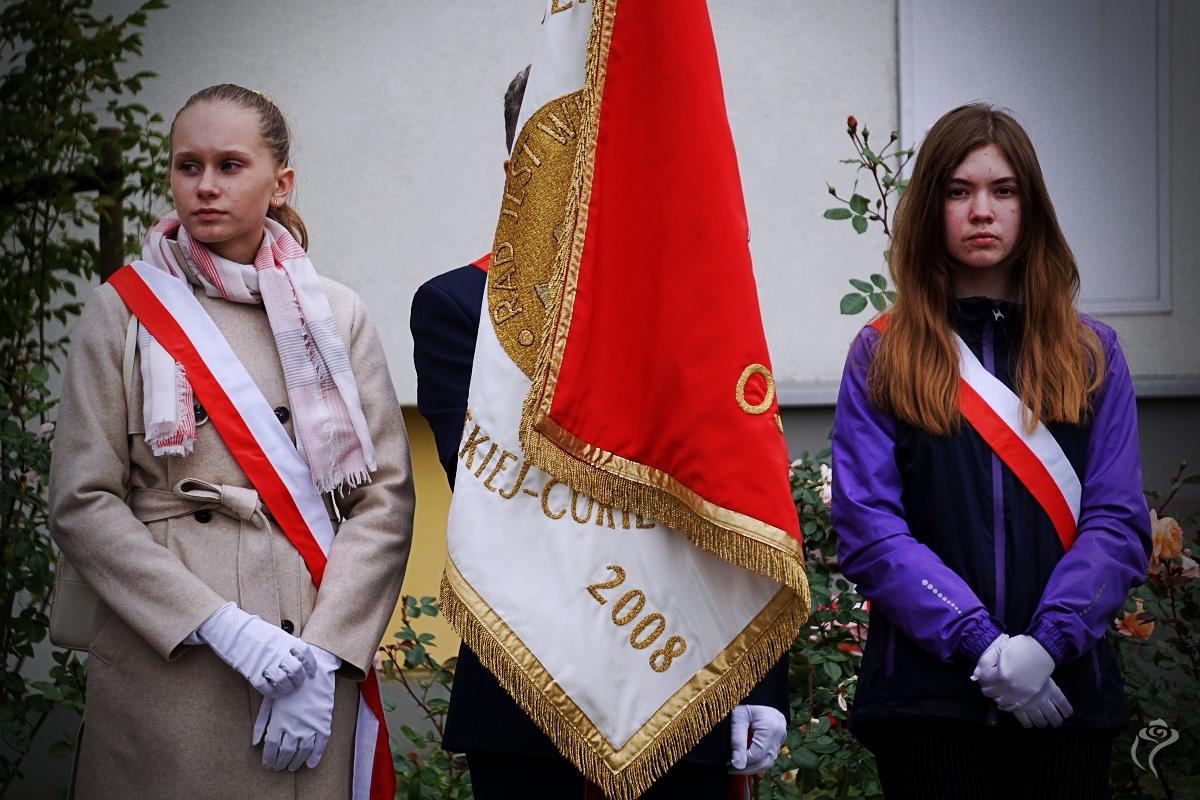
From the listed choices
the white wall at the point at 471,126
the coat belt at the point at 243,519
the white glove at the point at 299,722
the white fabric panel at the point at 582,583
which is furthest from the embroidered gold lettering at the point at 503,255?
the white wall at the point at 471,126

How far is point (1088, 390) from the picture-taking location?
250 centimetres

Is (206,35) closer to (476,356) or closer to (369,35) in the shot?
(369,35)

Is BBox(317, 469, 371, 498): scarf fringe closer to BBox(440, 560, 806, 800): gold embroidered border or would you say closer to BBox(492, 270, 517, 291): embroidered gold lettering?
BBox(440, 560, 806, 800): gold embroidered border

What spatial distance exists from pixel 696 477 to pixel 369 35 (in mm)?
3554

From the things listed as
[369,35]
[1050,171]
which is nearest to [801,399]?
[1050,171]

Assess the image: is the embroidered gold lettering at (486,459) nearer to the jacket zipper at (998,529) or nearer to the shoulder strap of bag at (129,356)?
the shoulder strap of bag at (129,356)

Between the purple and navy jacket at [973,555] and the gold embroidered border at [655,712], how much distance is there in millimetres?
389

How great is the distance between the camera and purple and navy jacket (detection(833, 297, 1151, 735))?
2312 millimetres

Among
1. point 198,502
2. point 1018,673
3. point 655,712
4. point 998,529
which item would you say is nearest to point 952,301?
point 998,529

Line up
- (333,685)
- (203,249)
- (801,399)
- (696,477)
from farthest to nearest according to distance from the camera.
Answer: (801,399)
(203,249)
(333,685)
(696,477)

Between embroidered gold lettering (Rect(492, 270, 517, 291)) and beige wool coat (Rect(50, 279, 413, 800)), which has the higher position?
embroidered gold lettering (Rect(492, 270, 517, 291))

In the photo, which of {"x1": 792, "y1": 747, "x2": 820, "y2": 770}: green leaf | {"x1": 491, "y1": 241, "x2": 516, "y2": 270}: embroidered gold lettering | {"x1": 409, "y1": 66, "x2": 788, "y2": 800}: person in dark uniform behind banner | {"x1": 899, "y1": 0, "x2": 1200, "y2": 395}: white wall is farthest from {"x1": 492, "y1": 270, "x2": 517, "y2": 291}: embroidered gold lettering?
{"x1": 899, "y1": 0, "x2": 1200, "y2": 395}: white wall

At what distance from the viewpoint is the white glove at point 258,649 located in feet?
7.27

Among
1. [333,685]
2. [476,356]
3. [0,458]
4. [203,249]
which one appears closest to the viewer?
[476,356]
